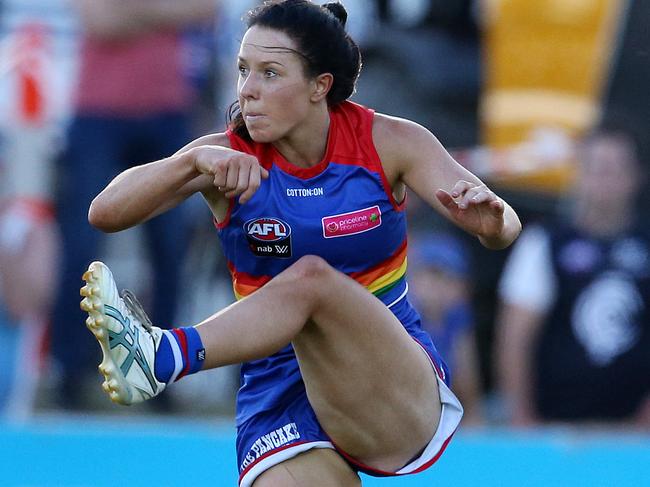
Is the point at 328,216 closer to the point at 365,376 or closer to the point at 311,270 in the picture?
the point at 311,270

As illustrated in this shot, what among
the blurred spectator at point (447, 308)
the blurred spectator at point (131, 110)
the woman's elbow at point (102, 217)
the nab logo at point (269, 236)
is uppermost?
the woman's elbow at point (102, 217)

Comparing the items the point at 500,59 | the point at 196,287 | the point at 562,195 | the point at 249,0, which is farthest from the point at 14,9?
the point at 562,195

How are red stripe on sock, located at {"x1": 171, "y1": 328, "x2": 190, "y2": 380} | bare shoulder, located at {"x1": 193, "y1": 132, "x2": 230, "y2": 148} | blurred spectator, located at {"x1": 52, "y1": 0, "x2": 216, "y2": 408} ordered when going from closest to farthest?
red stripe on sock, located at {"x1": 171, "y1": 328, "x2": 190, "y2": 380}
bare shoulder, located at {"x1": 193, "y1": 132, "x2": 230, "y2": 148}
blurred spectator, located at {"x1": 52, "y1": 0, "x2": 216, "y2": 408}

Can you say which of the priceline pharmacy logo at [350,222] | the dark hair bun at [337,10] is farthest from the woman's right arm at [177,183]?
the dark hair bun at [337,10]

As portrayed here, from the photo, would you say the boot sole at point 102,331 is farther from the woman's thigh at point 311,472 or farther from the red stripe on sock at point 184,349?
the woman's thigh at point 311,472

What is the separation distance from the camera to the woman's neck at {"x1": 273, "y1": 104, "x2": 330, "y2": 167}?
158 inches

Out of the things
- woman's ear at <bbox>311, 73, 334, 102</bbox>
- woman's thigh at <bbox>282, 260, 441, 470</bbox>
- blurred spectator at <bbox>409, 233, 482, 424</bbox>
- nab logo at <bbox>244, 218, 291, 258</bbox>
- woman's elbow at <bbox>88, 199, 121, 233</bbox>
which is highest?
woman's ear at <bbox>311, 73, 334, 102</bbox>

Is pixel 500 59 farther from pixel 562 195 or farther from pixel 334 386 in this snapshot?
pixel 334 386

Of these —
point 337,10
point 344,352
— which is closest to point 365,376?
point 344,352

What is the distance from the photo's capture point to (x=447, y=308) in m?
6.86

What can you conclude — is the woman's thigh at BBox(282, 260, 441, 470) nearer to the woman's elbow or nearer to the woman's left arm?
the woman's left arm

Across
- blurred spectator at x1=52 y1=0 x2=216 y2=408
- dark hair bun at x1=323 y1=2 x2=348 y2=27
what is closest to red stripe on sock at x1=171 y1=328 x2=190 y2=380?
dark hair bun at x1=323 y1=2 x2=348 y2=27

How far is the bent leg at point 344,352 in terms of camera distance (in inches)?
147

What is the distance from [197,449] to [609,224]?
7.69 feet
